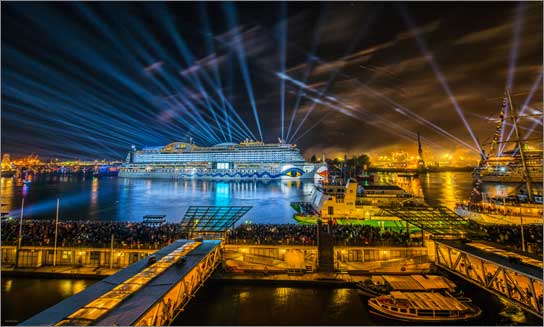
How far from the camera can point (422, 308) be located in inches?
364

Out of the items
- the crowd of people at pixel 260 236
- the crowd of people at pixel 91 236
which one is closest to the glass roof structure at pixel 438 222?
the crowd of people at pixel 260 236

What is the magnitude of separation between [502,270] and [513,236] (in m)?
8.90

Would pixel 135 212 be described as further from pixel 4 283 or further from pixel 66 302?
pixel 66 302

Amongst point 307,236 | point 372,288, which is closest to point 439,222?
point 372,288

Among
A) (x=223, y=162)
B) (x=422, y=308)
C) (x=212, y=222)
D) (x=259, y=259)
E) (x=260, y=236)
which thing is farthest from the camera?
(x=223, y=162)

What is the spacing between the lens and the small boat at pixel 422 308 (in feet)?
29.8

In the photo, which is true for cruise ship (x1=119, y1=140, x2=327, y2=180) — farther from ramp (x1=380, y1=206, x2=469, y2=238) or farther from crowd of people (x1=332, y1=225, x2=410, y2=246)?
crowd of people (x1=332, y1=225, x2=410, y2=246)

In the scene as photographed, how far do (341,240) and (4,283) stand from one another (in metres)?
15.9

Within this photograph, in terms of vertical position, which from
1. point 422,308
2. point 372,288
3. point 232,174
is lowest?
point 422,308

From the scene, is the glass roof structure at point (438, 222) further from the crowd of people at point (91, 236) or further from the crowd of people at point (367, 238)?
the crowd of people at point (91, 236)

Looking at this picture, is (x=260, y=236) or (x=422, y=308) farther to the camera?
(x=260, y=236)

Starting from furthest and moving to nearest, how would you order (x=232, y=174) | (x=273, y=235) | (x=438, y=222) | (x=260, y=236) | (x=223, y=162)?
(x=223, y=162) < (x=232, y=174) < (x=273, y=235) < (x=260, y=236) < (x=438, y=222)

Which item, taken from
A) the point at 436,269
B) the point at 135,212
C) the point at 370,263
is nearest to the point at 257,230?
the point at 370,263

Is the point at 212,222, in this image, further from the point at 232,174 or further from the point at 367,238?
the point at 232,174
